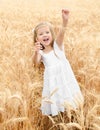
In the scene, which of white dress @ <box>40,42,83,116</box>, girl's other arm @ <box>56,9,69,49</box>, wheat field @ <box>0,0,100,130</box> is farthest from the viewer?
girl's other arm @ <box>56,9,69,49</box>

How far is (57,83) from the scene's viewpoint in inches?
111

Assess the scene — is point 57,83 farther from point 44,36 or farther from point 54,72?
point 44,36

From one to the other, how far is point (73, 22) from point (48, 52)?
3.73 meters

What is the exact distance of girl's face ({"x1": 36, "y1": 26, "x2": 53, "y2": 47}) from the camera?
2.96m

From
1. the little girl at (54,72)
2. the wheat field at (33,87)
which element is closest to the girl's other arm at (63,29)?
the little girl at (54,72)

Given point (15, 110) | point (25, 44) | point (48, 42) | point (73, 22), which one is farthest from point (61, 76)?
point (73, 22)

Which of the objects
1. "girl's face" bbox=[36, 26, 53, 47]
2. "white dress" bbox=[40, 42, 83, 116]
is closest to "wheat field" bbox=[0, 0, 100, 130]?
"white dress" bbox=[40, 42, 83, 116]

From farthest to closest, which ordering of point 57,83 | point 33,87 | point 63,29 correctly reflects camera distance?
point 63,29 → point 57,83 → point 33,87

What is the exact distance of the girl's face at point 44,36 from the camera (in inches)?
117

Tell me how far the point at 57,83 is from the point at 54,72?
88mm

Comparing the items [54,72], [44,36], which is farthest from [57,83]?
[44,36]

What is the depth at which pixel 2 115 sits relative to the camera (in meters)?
2.25

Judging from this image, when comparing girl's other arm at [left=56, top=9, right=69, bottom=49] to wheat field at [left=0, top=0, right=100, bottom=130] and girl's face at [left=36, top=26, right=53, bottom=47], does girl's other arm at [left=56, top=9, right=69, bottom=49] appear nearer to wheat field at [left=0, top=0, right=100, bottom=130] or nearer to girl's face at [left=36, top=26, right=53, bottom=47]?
girl's face at [left=36, top=26, right=53, bottom=47]

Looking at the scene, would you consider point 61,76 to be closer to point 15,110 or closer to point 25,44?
point 15,110
